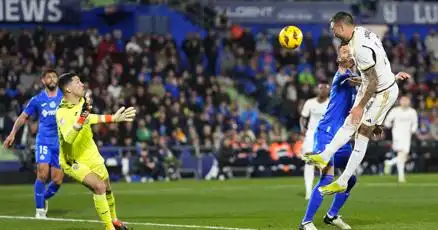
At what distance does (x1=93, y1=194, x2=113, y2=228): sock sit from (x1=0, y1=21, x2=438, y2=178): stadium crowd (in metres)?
18.8

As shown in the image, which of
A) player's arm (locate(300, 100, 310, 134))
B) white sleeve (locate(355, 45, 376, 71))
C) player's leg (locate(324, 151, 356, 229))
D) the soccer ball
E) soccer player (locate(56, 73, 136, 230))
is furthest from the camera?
player's arm (locate(300, 100, 310, 134))

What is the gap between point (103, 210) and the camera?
15086 millimetres

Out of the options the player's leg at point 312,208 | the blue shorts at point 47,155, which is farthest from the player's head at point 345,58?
the blue shorts at point 47,155

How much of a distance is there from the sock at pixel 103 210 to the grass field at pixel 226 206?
6.54 ft

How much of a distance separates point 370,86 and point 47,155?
301 inches

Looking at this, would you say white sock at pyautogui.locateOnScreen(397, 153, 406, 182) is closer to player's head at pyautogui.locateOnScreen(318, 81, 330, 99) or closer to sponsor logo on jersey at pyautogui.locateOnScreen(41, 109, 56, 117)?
player's head at pyautogui.locateOnScreen(318, 81, 330, 99)

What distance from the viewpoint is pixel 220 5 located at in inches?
1700

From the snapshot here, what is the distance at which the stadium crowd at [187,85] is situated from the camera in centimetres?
3566

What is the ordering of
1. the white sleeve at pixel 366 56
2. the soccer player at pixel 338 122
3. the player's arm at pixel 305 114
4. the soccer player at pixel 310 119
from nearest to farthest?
the white sleeve at pixel 366 56 → the soccer player at pixel 338 122 → the soccer player at pixel 310 119 → the player's arm at pixel 305 114

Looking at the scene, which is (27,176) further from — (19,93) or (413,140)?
(413,140)

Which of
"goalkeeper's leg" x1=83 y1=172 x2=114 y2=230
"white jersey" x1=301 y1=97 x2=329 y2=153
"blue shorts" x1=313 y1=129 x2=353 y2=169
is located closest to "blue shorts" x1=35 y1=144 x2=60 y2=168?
"goalkeeper's leg" x1=83 y1=172 x2=114 y2=230

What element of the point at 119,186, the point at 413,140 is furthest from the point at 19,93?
the point at 413,140

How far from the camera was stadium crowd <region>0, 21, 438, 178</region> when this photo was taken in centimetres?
Result: 3566

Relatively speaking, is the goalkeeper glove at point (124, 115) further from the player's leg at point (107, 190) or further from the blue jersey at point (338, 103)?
the blue jersey at point (338, 103)
